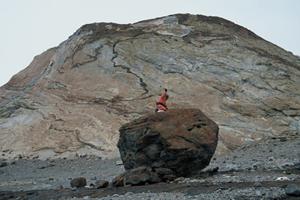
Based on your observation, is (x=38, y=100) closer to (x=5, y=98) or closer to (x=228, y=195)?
(x=5, y=98)

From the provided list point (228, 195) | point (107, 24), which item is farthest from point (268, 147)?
point (107, 24)

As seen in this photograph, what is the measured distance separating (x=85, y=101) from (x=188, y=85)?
225 inches

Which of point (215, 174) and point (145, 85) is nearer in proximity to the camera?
point (215, 174)

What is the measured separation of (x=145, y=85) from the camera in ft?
59.7

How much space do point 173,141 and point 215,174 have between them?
1.19 metres

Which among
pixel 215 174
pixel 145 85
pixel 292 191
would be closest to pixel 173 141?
pixel 215 174

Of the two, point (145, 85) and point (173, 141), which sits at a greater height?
point (145, 85)

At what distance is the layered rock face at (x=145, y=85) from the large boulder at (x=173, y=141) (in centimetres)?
649

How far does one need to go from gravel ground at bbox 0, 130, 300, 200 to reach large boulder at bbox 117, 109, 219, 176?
450 mm

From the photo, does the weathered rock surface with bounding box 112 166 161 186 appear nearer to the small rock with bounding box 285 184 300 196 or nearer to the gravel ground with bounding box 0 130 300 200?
the gravel ground with bounding box 0 130 300 200

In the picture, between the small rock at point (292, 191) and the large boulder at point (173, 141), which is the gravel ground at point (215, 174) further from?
the large boulder at point (173, 141)

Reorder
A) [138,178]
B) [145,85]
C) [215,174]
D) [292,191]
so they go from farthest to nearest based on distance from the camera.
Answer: [145,85], [215,174], [138,178], [292,191]

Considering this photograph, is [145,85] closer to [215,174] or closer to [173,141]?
[173,141]

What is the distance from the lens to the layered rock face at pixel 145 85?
620 inches
